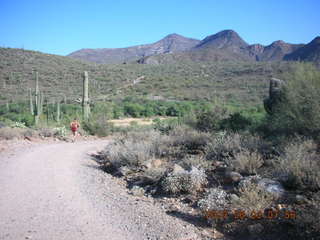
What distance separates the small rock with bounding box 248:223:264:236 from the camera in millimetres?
4832

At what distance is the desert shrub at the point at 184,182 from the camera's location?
7.02 metres

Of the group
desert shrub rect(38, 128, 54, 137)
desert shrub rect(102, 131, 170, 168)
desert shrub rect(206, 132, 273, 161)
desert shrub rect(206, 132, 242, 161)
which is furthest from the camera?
desert shrub rect(38, 128, 54, 137)

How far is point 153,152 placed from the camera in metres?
10.6

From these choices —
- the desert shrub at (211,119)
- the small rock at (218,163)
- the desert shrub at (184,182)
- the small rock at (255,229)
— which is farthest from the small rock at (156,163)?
the desert shrub at (211,119)

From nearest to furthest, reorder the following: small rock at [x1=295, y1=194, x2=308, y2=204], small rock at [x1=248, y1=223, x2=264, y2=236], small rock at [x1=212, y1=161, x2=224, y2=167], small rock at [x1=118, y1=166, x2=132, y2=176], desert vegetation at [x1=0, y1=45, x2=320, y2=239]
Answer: small rock at [x1=248, y1=223, x2=264, y2=236] < desert vegetation at [x1=0, y1=45, x2=320, y2=239] < small rock at [x1=295, y1=194, x2=308, y2=204] < small rock at [x1=212, y1=161, x2=224, y2=167] < small rock at [x1=118, y1=166, x2=132, y2=176]

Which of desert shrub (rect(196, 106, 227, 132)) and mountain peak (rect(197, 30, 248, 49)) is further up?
mountain peak (rect(197, 30, 248, 49))

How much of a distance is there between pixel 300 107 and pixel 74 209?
7042mm

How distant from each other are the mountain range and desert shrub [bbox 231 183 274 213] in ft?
73.5

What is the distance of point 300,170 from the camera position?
20.4ft

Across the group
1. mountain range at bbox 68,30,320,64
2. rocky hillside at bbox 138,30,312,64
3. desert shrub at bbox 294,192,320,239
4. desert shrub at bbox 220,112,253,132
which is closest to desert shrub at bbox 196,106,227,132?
desert shrub at bbox 220,112,253,132

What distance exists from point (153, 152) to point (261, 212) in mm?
5688

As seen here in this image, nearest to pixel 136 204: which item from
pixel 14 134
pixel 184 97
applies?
pixel 14 134

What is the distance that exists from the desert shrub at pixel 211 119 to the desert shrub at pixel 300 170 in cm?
725

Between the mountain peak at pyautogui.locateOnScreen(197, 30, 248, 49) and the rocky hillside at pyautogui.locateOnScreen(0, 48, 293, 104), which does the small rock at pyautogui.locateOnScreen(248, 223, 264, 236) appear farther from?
the mountain peak at pyautogui.locateOnScreen(197, 30, 248, 49)
